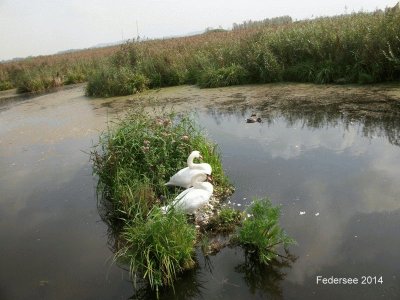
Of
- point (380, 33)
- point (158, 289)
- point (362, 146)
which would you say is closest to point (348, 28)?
point (380, 33)

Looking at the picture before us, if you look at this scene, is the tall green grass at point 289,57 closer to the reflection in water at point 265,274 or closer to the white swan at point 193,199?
the white swan at point 193,199

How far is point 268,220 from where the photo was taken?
13.1 ft

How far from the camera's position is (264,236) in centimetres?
390

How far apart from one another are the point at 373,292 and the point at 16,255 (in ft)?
12.9

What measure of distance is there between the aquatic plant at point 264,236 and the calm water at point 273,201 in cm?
13

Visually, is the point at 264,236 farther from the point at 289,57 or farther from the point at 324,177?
the point at 289,57

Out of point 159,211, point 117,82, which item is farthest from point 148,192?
point 117,82

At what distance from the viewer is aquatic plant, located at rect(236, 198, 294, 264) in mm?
3891

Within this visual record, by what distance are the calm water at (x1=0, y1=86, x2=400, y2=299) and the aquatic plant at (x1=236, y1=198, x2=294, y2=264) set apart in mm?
128

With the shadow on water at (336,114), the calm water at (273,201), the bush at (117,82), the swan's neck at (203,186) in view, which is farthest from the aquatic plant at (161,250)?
the bush at (117,82)

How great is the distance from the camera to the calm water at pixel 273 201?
3680mm

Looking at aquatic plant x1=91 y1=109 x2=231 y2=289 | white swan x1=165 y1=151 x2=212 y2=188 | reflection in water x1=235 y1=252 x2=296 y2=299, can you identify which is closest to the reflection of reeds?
aquatic plant x1=91 y1=109 x2=231 y2=289

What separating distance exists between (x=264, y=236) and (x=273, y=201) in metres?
1.17

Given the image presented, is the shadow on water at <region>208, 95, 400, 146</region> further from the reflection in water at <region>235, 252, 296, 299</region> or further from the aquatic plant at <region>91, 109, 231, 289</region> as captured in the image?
the reflection in water at <region>235, 252, 296, 299</region>
